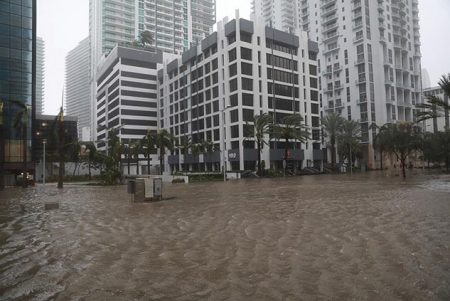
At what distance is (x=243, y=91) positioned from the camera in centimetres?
7106

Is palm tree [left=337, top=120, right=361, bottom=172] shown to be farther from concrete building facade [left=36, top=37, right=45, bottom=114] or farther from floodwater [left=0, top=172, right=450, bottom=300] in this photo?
concrete building facade [left=36, top=37, right=45, bottom=114]

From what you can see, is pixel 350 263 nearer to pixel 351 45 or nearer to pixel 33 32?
pixel 33 32

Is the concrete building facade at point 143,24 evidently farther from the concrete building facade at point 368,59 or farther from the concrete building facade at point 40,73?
the concrete building facade at point 368,59

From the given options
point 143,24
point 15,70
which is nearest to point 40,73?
point 143,24

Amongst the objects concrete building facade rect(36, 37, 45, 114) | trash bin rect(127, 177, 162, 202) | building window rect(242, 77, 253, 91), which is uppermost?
concrete building facade rect(36, 37, 45, 114)

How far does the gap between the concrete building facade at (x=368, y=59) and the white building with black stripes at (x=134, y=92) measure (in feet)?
167

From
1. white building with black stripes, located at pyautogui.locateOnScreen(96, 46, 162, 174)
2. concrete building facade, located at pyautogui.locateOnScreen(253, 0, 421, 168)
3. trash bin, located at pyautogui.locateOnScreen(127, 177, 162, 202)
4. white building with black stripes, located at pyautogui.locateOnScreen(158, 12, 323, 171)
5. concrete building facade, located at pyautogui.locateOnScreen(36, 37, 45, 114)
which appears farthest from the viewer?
concrete building facade, located at pyautogui.locateOnScreen(36, 37, 45, 114)

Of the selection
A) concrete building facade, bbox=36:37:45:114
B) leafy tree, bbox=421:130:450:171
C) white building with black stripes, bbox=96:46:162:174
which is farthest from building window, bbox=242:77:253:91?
concrete building facade, bbox=36:37:45:114

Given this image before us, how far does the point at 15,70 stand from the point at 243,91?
1542 inches

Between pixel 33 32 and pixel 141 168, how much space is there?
5718 cm

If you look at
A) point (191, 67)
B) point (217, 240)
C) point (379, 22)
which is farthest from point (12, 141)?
point (379, 22)

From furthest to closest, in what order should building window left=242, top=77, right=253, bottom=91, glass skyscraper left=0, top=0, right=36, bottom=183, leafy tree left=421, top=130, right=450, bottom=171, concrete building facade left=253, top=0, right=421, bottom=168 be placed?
concrete building facade left=253, top=0, right=421, bottom=168 < building window left=242, top=77, right=253, bottom=91 < leafy tree left=421, top=130, right=450, bottom=171 < glass skyscraper left=0, top=0, right=36, bottom=183

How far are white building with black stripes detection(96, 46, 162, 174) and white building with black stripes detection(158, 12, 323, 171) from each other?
53.4ft

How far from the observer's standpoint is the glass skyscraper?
5116 cm
